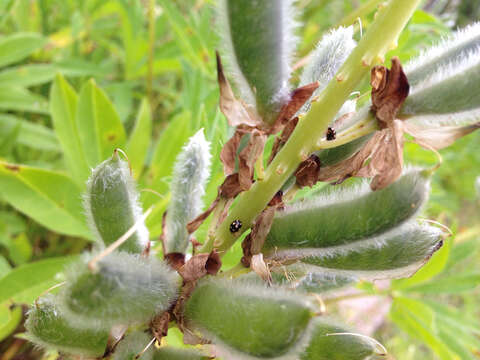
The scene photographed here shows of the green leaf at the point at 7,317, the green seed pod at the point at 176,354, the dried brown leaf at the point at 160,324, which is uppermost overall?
the dried brown leaf at the point at 160,324

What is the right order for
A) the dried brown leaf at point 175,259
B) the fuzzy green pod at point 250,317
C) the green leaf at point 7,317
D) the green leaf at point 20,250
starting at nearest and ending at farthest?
1. the fuzzy green pod at point 250,317
2. the dried brown leaf at point 175,259
3. the green leaf at point 7,317
4. the green leaf at point 20,250

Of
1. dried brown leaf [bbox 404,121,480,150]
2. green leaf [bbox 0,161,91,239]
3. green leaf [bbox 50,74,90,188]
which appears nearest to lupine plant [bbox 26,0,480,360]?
dried brown leaf [bbox 404,121,480,150]

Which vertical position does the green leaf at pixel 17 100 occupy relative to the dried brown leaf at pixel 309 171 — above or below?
below

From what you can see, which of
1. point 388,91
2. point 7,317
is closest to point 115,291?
point 388,91

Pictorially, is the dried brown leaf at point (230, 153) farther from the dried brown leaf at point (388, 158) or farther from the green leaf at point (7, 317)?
the green leaf at point (7, 317)

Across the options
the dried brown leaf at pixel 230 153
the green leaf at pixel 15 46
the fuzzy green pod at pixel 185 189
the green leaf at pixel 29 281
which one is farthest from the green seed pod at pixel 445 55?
the green leaf at pixel 15 46

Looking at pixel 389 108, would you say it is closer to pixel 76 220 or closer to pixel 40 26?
pixel 76 220
